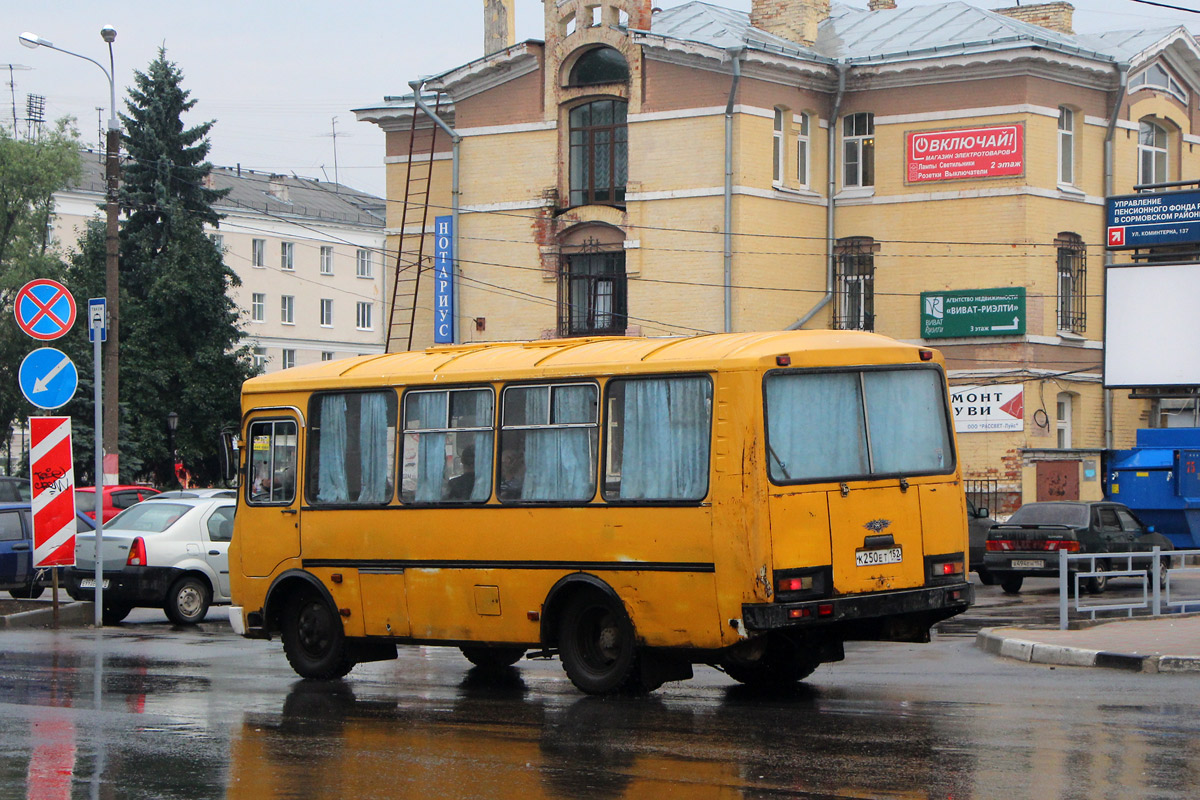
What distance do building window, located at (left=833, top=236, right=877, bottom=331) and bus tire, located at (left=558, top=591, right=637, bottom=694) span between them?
31066mm

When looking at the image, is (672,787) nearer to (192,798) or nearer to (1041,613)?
(192,798)

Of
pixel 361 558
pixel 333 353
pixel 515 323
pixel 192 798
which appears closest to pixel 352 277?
pixel 333 353

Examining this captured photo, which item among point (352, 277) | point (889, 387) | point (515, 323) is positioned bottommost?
point (889, 387)

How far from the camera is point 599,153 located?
1699 inches

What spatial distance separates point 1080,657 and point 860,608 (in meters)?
3.69

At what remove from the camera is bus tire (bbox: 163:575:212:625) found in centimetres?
2058

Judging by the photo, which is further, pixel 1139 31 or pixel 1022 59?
pixel 1139 31

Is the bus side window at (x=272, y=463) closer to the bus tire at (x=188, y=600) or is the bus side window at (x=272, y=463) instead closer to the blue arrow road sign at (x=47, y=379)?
the blue arrow road sign at (x=47, y=379)

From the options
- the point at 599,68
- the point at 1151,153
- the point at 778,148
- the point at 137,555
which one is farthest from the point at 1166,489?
the point at 137,555

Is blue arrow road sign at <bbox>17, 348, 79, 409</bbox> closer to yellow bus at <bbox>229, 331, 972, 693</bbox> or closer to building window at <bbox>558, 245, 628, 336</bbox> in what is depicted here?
yellow bus at <bbox>229, 331, 972, 693</bbox>

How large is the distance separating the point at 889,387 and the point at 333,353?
77.8 metres

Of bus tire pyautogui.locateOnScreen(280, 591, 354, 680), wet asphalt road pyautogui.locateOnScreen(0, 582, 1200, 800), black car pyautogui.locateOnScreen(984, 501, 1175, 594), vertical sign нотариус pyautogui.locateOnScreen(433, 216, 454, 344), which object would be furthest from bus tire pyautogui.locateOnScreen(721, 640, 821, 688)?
vertical sign нотариус pyautogui.locateOnScreen(433, 216, 454, 344)

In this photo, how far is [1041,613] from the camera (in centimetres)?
2139

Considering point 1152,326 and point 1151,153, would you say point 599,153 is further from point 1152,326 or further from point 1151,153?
point 1152,326
